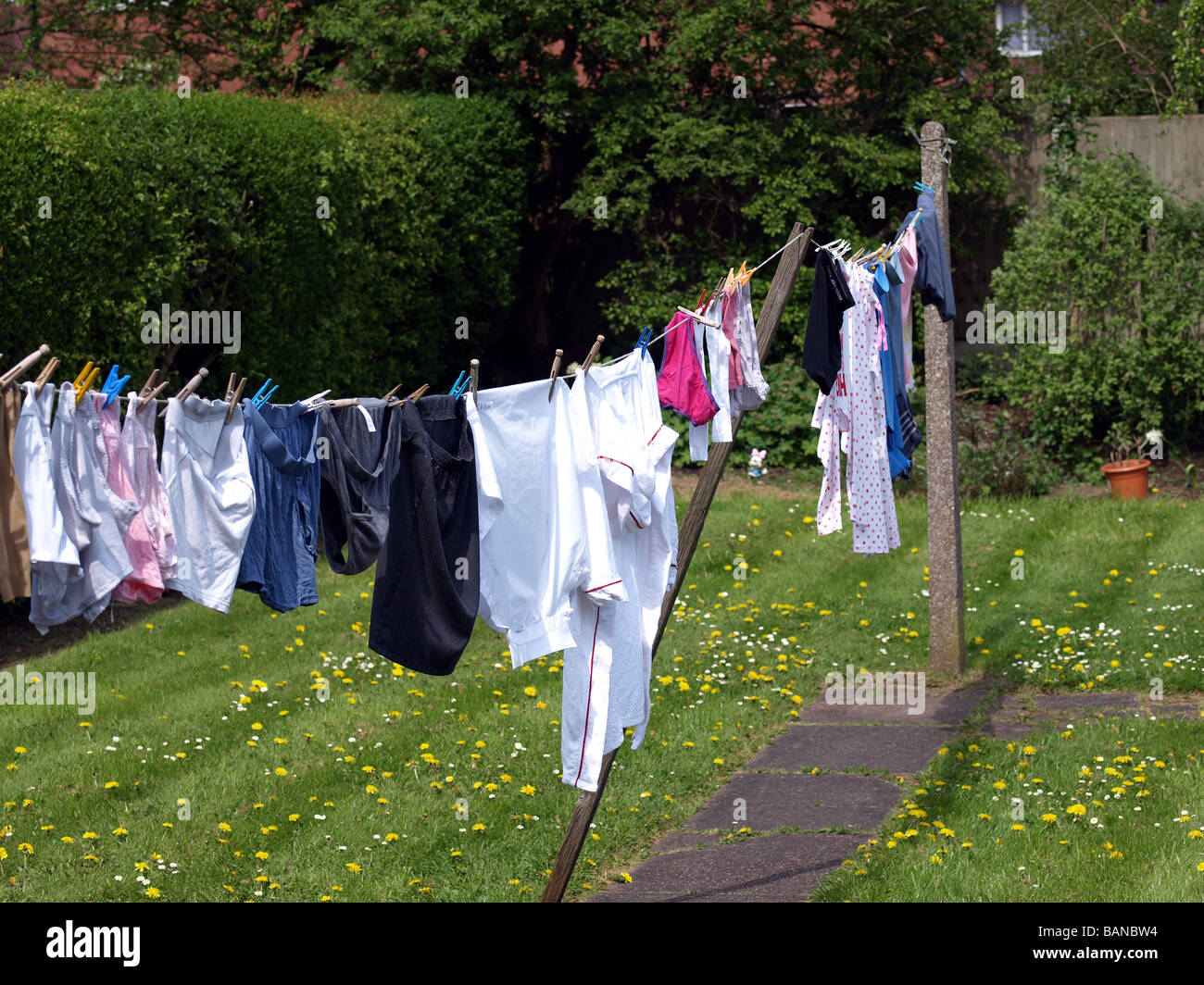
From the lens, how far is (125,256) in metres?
9.52

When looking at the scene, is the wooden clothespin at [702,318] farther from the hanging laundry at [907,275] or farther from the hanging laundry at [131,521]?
the hanging laundry at [131,521]

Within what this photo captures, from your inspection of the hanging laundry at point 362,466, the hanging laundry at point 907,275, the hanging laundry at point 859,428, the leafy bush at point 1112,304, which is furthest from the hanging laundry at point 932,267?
the leafy bush at point 1112,304

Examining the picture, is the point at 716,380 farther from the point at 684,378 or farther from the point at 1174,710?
the point at 1174,710

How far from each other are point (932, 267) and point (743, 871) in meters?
3.78

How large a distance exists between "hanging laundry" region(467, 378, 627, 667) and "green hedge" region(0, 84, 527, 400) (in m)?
5.17

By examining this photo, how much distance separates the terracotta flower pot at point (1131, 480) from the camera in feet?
41.7

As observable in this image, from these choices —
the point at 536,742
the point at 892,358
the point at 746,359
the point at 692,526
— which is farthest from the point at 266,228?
the point at 692,526

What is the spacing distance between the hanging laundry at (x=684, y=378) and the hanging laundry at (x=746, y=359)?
1.31 feet

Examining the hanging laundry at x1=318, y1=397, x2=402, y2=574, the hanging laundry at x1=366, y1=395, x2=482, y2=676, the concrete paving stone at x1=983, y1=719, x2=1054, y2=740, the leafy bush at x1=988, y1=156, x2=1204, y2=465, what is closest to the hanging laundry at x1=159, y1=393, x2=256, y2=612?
the hanging laundry at x1=318, y1=397, x2=402, y2=574

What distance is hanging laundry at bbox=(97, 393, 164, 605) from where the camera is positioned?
14.8 feet

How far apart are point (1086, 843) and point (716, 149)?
10335mm

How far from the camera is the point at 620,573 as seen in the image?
17.2 ft
